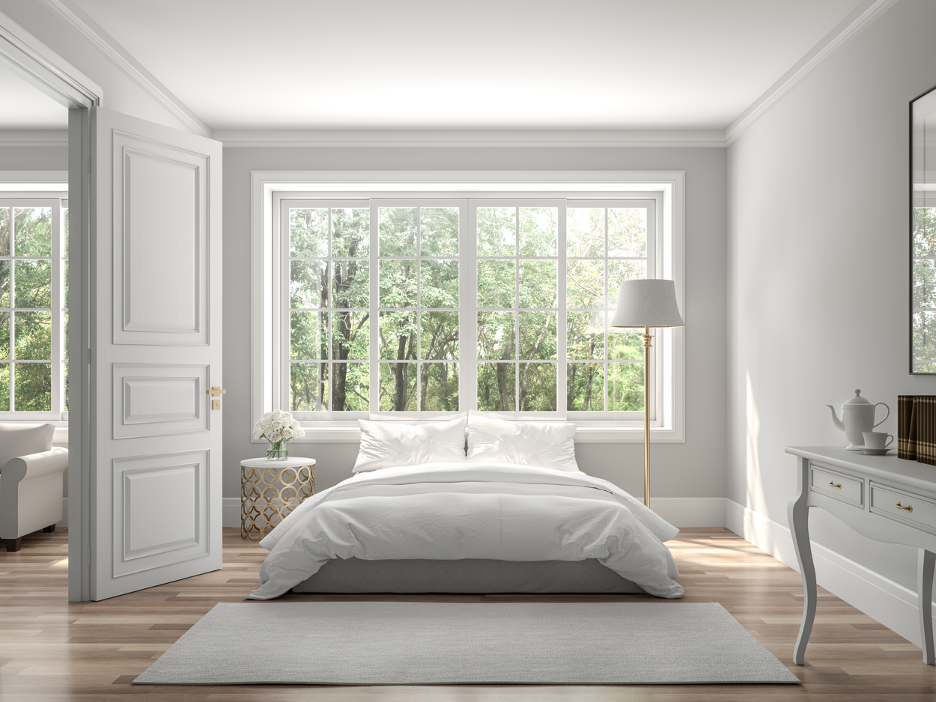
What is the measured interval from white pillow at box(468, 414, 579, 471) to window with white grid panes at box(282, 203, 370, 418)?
1102mm

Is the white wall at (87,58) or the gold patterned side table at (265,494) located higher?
the white wall at (87,58)

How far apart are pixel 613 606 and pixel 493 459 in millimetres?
1688

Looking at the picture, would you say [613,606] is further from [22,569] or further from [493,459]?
[22,569]

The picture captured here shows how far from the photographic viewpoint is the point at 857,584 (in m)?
3.36

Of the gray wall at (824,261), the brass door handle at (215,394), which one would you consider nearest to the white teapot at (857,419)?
the gray wall at (824,261)

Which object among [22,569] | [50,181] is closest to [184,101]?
[50,181]

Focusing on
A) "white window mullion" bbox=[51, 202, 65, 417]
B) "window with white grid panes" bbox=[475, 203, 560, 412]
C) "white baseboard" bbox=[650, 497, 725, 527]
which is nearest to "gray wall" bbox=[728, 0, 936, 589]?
"white baseboard" bbox=[650, 497, 725, 527]

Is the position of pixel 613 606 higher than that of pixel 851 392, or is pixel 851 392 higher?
pixel 851 392

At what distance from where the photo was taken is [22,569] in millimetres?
4102

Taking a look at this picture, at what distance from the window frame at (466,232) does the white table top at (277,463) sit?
418mm

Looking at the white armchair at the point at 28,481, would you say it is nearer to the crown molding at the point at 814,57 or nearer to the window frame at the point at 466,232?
the window frame at the point at 466,232

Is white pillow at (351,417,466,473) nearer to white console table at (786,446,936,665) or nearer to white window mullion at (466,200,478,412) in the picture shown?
white window mullion at (466,200,478,412)

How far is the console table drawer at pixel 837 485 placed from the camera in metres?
2.42

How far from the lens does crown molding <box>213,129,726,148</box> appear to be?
17.1 ft
